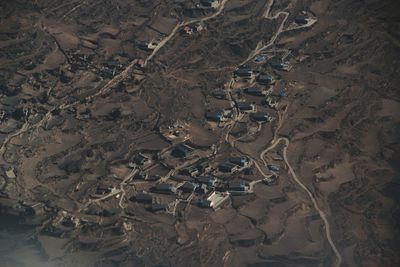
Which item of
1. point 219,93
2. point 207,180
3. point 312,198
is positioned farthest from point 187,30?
point 312,198

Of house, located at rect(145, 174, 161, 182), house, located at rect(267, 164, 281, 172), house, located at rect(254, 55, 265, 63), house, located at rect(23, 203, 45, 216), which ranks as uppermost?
house, located at rect(254, 55, 265, 63)

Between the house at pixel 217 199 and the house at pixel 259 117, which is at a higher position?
the house at pixel 259 117

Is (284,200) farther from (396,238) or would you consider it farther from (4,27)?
(4,27)

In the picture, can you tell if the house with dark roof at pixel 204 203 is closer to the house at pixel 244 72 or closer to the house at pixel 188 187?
the house at pixel 188 187

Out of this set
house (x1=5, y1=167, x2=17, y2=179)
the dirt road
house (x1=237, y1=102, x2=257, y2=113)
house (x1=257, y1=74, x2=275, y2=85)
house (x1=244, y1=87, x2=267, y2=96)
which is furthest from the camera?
house (x1=257, y1=74, x2=275, y2=85)

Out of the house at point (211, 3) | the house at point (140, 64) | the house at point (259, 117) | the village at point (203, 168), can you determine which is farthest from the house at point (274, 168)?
the house at point (211, 3)

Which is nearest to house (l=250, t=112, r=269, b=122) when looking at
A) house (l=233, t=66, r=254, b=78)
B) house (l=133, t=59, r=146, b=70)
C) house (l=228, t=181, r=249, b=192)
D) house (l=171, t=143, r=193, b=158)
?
house (l=233, t=66, r=254, b=78)

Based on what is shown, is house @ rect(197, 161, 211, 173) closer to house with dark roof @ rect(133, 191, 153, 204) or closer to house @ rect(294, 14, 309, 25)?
house with dark roof @ rect(133, 191, 153, 204)
